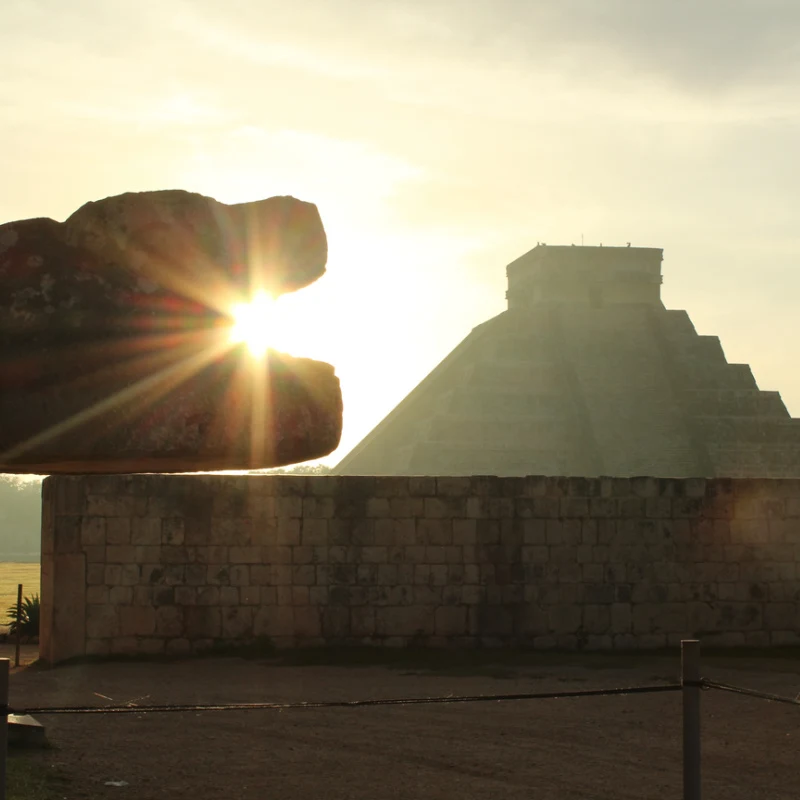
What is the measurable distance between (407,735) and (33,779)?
108 inches

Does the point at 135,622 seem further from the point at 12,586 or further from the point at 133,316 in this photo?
the point at 12,586

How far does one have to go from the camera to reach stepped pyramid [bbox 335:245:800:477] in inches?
1435

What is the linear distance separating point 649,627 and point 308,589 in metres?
3.76

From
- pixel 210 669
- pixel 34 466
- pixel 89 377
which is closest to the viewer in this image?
pixel 89 377

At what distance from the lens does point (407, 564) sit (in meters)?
13.0

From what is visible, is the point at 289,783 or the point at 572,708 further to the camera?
the point at 572,708

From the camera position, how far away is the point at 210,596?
500 inches

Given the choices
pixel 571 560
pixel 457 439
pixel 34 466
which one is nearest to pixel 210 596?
pixel 571 560

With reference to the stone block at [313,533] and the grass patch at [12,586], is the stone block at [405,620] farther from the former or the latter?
the grass patch at [12,586]

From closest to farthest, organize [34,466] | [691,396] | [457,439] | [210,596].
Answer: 1. [34,466]
2. [210,596]
3. [457,439]
4. [691,396]

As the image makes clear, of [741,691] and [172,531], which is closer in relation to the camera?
[741,691]

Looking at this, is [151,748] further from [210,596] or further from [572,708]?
[210,596]

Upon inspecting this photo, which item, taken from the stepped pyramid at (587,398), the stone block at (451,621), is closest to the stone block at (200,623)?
the stone block at (451,621)

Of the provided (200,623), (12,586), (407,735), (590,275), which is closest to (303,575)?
(200,623)
